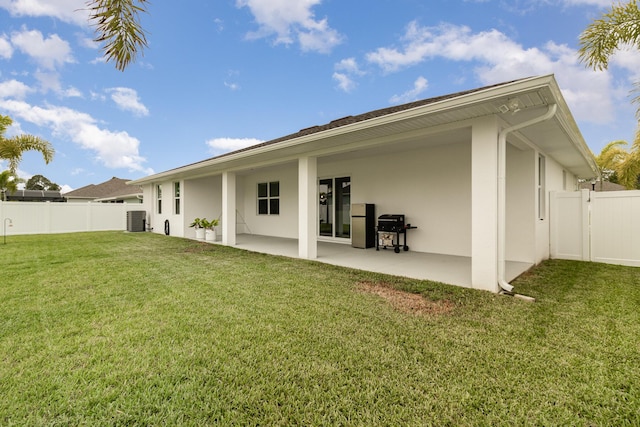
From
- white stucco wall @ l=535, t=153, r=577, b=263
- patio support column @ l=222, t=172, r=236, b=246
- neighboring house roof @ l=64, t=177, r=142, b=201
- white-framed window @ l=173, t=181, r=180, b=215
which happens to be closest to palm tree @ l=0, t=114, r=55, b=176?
white-framed window @ l=173, t=181, r=180, b=215

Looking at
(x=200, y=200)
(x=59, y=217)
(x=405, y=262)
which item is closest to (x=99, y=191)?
(x=59, y=217)

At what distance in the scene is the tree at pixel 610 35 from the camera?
5988 millimetres

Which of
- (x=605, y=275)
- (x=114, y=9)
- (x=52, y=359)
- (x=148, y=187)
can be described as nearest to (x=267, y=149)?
(x=114, y=9)

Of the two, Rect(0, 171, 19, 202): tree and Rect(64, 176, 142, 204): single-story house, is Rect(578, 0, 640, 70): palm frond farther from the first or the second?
Rect(64, 176, 142, 204): single-story house

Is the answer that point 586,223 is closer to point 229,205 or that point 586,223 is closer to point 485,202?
point 485,202

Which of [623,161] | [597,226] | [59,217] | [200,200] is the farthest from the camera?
[59,217]

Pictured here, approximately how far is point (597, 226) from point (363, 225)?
5437mm

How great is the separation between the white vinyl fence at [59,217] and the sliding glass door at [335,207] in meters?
13.5

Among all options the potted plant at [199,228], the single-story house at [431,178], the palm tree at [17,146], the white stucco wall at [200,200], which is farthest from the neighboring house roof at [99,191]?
→ the single-story house at [431,178]

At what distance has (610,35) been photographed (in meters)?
6.19

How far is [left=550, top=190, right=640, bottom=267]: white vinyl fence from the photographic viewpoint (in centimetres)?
630

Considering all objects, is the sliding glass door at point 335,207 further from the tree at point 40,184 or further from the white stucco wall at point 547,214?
the tree at point 40,184

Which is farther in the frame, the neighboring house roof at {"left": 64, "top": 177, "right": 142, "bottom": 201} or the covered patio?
the neighboring house roof at {"left": 64, "top": 177, "right": 142, "bottom": 201}

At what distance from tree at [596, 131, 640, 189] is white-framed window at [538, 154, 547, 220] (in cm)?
660
